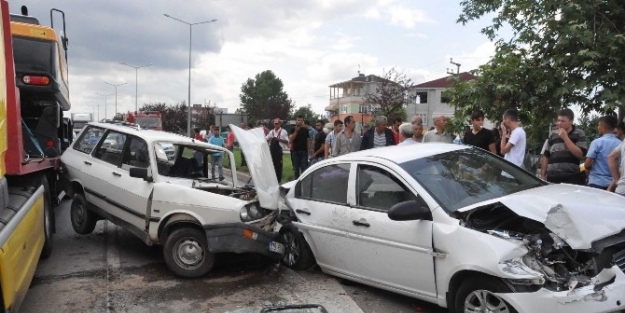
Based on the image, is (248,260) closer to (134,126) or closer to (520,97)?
(134,126)

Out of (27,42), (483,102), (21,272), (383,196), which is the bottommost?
(21,272)

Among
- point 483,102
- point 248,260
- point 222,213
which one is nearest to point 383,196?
point 222,213

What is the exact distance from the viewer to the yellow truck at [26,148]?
375 centimetres

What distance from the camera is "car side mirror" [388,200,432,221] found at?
416cm

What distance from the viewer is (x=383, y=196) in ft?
15.5

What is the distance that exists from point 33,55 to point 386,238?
5.97 meters

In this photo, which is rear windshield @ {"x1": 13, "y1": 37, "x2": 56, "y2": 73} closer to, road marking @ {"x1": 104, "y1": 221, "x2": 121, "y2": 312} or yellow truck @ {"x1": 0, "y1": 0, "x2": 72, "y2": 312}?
yellow truck @ {"x1": 0, "y1": 0, "x2": 72, "y2": 312}

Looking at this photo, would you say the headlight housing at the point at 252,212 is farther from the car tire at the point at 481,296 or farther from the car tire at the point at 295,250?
the car tire at the point at 481,296

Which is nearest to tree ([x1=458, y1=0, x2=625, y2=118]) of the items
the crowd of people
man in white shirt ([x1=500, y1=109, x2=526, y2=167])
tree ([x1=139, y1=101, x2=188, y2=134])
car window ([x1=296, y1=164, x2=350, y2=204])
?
the crowd of people

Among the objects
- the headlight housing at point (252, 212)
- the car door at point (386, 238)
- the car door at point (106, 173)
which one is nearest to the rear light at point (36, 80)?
the car door at point (106, 173)

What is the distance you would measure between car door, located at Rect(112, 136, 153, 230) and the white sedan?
170 centimetres

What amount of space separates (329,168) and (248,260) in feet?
5.56

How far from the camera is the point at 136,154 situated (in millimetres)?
6383

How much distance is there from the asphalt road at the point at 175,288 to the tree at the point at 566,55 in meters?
5.41
